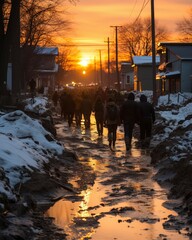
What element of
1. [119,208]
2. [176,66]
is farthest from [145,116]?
[176,66]

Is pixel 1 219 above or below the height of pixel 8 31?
below

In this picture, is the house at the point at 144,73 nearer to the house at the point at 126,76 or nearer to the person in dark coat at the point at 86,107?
the house at the point at 126,76

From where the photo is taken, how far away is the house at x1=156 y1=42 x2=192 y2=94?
192 feet

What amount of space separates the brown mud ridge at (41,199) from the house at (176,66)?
43915 mm

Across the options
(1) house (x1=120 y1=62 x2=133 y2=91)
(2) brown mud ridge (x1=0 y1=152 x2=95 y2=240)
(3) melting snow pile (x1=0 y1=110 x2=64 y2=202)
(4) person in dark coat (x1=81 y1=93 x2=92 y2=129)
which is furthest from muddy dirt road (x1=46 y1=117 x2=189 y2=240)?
(1) house (x1=120 y1=62 x2=133 y2=91)

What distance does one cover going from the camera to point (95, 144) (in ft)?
60.7

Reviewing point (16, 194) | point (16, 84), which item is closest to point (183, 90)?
point (16, 84)

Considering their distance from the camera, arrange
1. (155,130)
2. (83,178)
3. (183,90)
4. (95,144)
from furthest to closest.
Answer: (183,90)
(155,130)
(95,144)
(83,178)

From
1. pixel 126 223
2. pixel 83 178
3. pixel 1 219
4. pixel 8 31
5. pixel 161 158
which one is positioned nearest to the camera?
pixel 1 219

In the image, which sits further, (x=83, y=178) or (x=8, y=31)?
(x=8, y=31)

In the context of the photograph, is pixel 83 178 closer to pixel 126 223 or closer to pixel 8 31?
pixel 126 223

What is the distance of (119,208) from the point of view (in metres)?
8.42

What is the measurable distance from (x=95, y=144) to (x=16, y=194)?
10.3 metres

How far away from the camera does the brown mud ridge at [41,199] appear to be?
22.1ft
